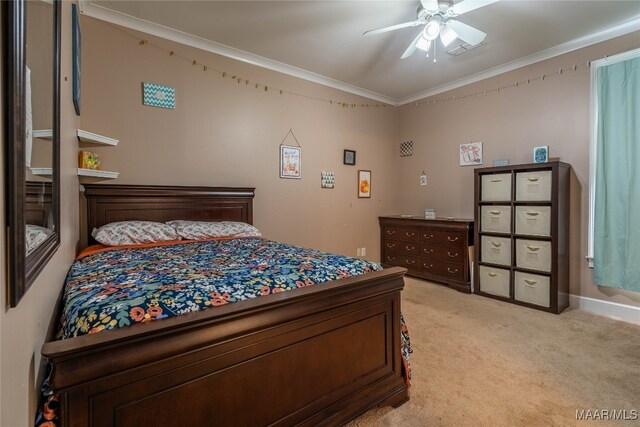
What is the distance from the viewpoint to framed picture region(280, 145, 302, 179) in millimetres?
3840

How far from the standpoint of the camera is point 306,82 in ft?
13.2

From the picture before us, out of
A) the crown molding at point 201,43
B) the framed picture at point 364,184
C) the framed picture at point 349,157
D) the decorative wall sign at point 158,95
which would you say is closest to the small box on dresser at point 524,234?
the framed picture at point 364,184

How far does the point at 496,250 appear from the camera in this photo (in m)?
3.45

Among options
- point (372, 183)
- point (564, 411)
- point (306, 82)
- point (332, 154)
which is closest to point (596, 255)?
point (564, 411)

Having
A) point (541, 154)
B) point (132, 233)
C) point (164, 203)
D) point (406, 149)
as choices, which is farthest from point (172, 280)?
point (406, 149)

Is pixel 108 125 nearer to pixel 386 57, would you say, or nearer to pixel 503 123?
pixel 386 57

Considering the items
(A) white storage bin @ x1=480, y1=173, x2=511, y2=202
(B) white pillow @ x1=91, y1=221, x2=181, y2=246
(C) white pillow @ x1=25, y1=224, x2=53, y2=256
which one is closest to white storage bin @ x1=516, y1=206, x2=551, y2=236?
(A) white storage bin @ x1=480, y1=173, x2=511, y2=202

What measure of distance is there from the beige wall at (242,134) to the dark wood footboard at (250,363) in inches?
93.7

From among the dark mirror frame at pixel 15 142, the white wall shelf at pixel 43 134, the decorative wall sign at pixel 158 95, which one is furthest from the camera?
the decorative wall sign at pixel 158 95

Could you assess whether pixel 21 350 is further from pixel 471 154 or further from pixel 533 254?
pixel 471 154

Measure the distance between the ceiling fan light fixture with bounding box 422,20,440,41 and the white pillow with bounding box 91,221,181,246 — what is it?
2682 millimetres

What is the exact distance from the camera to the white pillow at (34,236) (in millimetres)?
723

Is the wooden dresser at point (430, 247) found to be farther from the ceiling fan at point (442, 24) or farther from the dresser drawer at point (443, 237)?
the ceiling fan at point (442, 24)

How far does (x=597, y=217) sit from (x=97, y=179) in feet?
15.2
